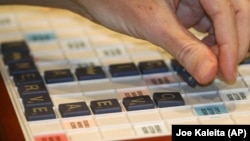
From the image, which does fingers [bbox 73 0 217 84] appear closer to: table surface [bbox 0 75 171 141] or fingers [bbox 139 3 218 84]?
fingers [bbox 139 3 218 84]

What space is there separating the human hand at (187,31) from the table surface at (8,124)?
0.11 metres

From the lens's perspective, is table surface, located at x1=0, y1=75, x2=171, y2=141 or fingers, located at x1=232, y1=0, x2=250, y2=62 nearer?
table surface, located at x1=0, y1=75, x2=171, y2=141

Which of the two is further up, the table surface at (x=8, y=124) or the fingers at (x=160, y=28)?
the fingers at (x=160, y=28)

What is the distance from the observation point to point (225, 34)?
94 centimetres

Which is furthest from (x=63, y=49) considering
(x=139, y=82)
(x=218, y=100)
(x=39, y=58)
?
(x=218, y=100)

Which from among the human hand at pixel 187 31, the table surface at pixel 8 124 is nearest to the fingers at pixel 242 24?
the human hand at pixel 187 31

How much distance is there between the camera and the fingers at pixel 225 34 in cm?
93

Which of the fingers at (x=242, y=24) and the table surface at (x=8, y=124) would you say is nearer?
the table surface at (x=8, y=124)

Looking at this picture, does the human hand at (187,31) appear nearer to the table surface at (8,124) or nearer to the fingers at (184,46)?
the fingers at (184,46)

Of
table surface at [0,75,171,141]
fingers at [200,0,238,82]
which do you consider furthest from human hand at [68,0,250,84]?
table surface at [0,75,171,141]

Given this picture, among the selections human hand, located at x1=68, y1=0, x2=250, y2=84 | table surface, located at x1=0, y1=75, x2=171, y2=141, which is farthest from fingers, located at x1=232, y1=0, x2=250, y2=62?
table surface, located at x1=0, y1=75, x2=171, y2=141

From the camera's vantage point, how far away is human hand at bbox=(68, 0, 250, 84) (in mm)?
906

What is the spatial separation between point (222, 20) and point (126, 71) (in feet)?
0.51

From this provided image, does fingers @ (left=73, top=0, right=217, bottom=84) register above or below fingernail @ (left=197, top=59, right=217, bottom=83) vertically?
above
